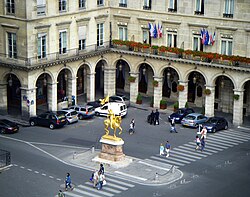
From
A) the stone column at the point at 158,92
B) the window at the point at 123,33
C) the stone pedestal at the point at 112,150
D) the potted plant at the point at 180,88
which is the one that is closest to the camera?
the stone pedestal at the point at 112,150

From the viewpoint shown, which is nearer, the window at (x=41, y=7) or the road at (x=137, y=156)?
the road at (x=137, y=156)

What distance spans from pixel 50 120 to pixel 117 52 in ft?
57.7

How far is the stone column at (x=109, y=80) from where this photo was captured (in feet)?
332

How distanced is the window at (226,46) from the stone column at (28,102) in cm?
2400

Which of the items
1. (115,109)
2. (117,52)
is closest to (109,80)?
(117,52)

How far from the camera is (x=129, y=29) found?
99750 millimetres

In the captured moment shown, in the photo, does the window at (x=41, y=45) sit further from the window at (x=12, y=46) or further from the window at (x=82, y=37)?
the window at (x=82, y=37)

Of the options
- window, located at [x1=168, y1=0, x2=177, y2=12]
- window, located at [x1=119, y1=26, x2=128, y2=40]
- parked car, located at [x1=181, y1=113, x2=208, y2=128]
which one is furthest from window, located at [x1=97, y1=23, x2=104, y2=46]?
parked car, located at [x1=181, y1=113, x2=208, y2=128]

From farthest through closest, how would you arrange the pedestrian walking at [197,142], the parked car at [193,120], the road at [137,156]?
the parked car at [193,120] < the pedestrian walking at [197,142] < the road at [137,156]

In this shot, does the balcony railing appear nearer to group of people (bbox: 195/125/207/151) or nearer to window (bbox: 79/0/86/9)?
window (bbox: 79/0/86/9)

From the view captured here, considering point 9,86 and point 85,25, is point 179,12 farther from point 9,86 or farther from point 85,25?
point 9,86

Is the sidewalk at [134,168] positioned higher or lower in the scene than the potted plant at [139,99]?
lower

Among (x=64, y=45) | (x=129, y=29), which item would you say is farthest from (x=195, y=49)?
(x=64, y=45)

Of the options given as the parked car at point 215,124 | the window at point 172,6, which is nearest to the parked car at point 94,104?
the window at point 172,6
